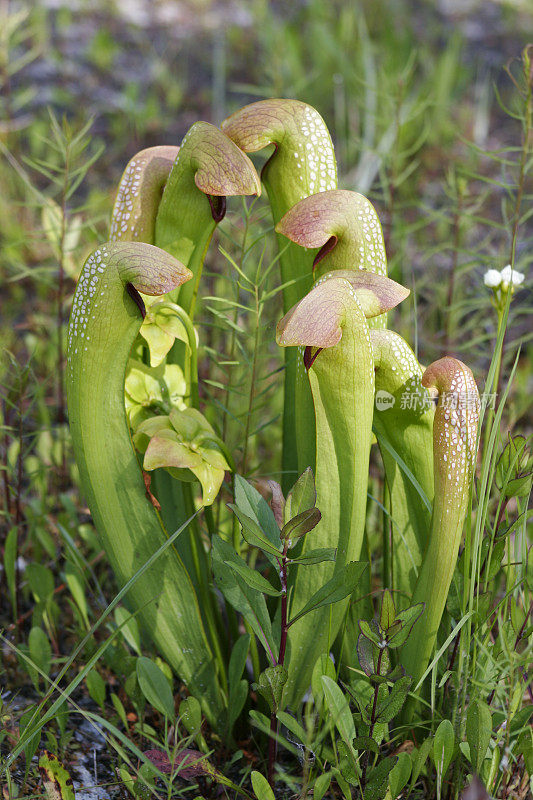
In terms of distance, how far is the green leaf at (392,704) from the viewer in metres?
0.86

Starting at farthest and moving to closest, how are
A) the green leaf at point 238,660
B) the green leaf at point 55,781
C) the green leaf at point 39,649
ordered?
the green leaf at point 39,649
the green leaf at point 238,660
the green leaf at point 55,781

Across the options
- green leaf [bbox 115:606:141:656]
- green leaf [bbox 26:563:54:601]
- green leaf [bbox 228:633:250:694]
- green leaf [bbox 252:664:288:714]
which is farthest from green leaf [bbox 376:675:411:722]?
green leaf [bbox 26:563:54:601]

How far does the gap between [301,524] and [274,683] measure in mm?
→ 211

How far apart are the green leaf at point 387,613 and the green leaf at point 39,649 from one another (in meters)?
0.61

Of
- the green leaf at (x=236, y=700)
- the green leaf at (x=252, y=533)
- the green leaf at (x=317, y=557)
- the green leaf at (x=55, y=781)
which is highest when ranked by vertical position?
the green leaf at (x=252, y=533)

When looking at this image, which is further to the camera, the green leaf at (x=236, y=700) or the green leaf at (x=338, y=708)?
the green leaf at (x=236, y=700)

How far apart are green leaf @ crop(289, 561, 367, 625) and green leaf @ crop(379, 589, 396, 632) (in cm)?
5

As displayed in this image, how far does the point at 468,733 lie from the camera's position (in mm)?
890

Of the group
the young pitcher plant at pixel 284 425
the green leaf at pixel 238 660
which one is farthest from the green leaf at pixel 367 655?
the green leaf at pixel 238 660

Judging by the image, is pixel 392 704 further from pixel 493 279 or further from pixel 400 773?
pixel 493 279

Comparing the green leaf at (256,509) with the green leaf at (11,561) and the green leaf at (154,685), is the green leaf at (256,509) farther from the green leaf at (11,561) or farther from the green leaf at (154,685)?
the green leaf at (11,561)

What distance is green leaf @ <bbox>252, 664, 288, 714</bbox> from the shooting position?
861 millimetres

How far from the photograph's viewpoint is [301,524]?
816mm

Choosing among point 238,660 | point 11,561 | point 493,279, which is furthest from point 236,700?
point 493,279
